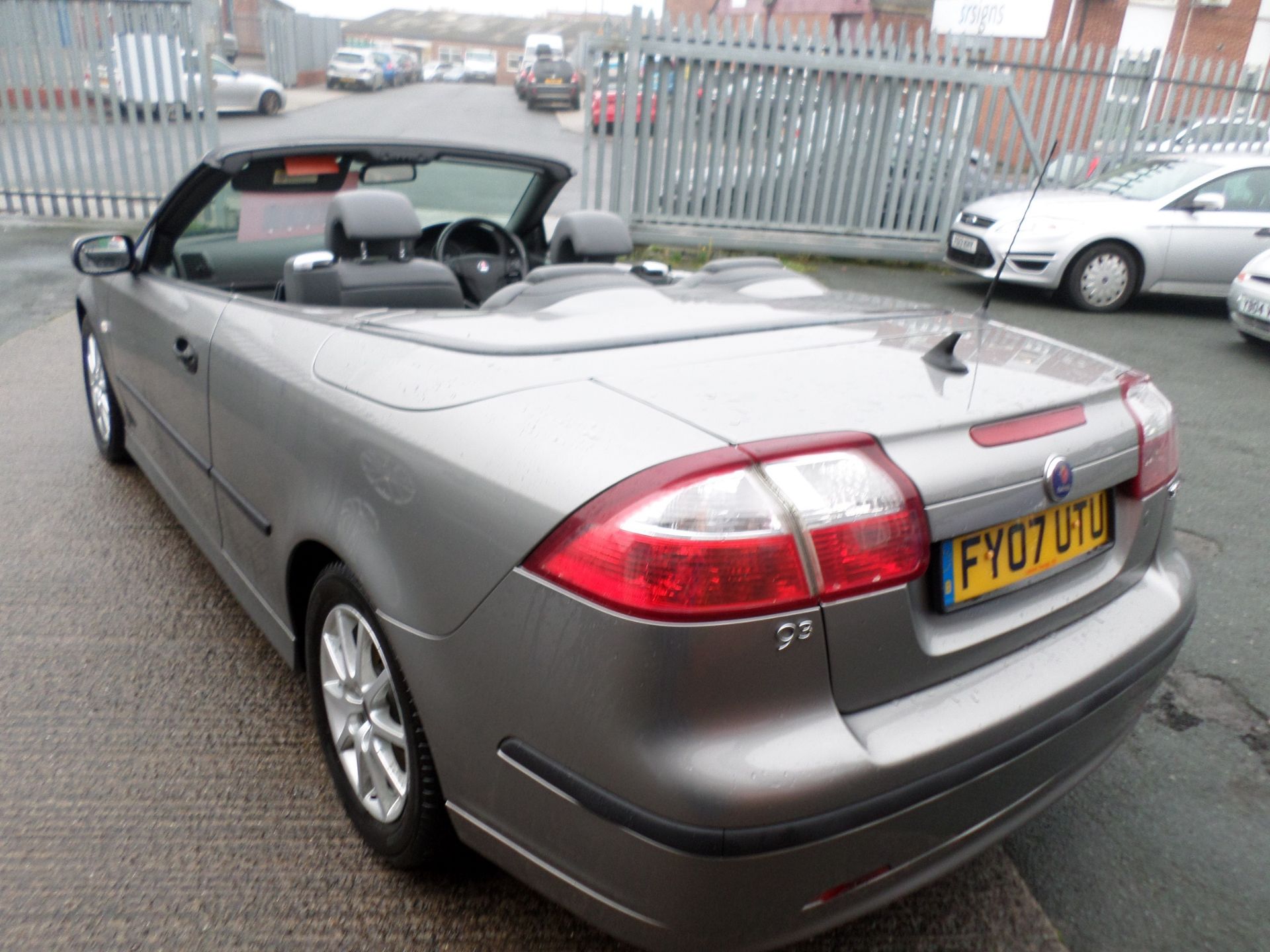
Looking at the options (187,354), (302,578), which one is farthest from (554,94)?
(302,578)

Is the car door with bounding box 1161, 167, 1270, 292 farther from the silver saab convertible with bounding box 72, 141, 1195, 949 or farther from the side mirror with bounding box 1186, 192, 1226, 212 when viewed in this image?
the silver saab convertible with bounding box 72, 141, 1195, 949

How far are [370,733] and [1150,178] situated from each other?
973cm

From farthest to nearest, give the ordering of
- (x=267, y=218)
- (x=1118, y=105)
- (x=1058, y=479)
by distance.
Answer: (x=1118, y=105)
(x=267, y=218)
(x=1058, y=479)

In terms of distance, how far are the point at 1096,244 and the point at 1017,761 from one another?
8.50 meters

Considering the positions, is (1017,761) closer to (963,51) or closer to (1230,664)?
(1230,664)

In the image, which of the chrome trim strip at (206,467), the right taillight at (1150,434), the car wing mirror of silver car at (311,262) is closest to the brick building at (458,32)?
the chrome trim strip at (206,467)

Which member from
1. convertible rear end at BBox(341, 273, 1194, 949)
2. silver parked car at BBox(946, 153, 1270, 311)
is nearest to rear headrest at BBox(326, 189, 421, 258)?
convertible rear end at BBox(341, 273, 1194, 949)

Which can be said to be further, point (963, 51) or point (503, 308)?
point (963, 51)

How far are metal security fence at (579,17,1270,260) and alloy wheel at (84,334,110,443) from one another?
6796 millimetres

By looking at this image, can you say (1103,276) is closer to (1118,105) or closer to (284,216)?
(1118,105)

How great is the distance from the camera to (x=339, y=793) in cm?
232

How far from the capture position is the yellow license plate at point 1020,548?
1.67 m

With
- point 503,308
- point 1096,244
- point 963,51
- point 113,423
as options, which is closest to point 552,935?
point 503,308

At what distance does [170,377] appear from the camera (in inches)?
124
